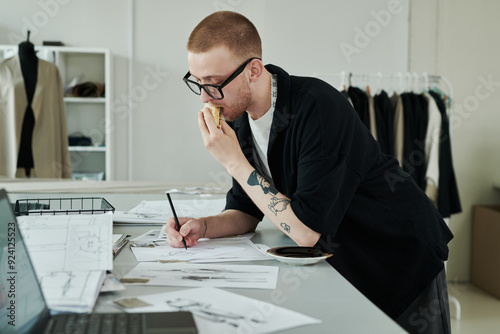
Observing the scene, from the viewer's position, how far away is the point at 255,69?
4.66 feet

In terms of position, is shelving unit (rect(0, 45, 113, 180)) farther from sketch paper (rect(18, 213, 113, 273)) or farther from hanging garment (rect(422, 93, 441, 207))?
sketch paper (rect(18, 213, 113, 273))

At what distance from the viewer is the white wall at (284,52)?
13.8ft

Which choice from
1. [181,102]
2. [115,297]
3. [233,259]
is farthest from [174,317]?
[181,102]

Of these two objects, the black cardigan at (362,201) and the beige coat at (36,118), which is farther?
the beige coat at (36,118)

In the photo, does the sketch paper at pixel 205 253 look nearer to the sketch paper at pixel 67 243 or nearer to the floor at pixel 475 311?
the sketch paper at pixel 67 243

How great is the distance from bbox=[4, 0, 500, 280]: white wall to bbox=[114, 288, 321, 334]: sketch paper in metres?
3.55

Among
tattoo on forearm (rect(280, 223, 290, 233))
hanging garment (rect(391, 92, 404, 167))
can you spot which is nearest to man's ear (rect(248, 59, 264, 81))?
tattoo on forearm (rect(280, 223, 290, 233))

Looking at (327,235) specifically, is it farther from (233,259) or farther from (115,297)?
(115,297)

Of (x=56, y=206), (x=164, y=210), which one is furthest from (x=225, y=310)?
(x=56, y=206)

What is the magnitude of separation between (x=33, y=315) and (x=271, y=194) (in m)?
0.70

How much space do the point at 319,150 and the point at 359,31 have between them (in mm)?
3423

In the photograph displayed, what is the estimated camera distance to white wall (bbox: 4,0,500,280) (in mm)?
4203

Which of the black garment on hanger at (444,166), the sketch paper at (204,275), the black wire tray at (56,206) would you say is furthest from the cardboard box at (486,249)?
the sketch paper at (204,275)

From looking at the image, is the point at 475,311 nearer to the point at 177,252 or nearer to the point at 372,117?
the point at 372,117
